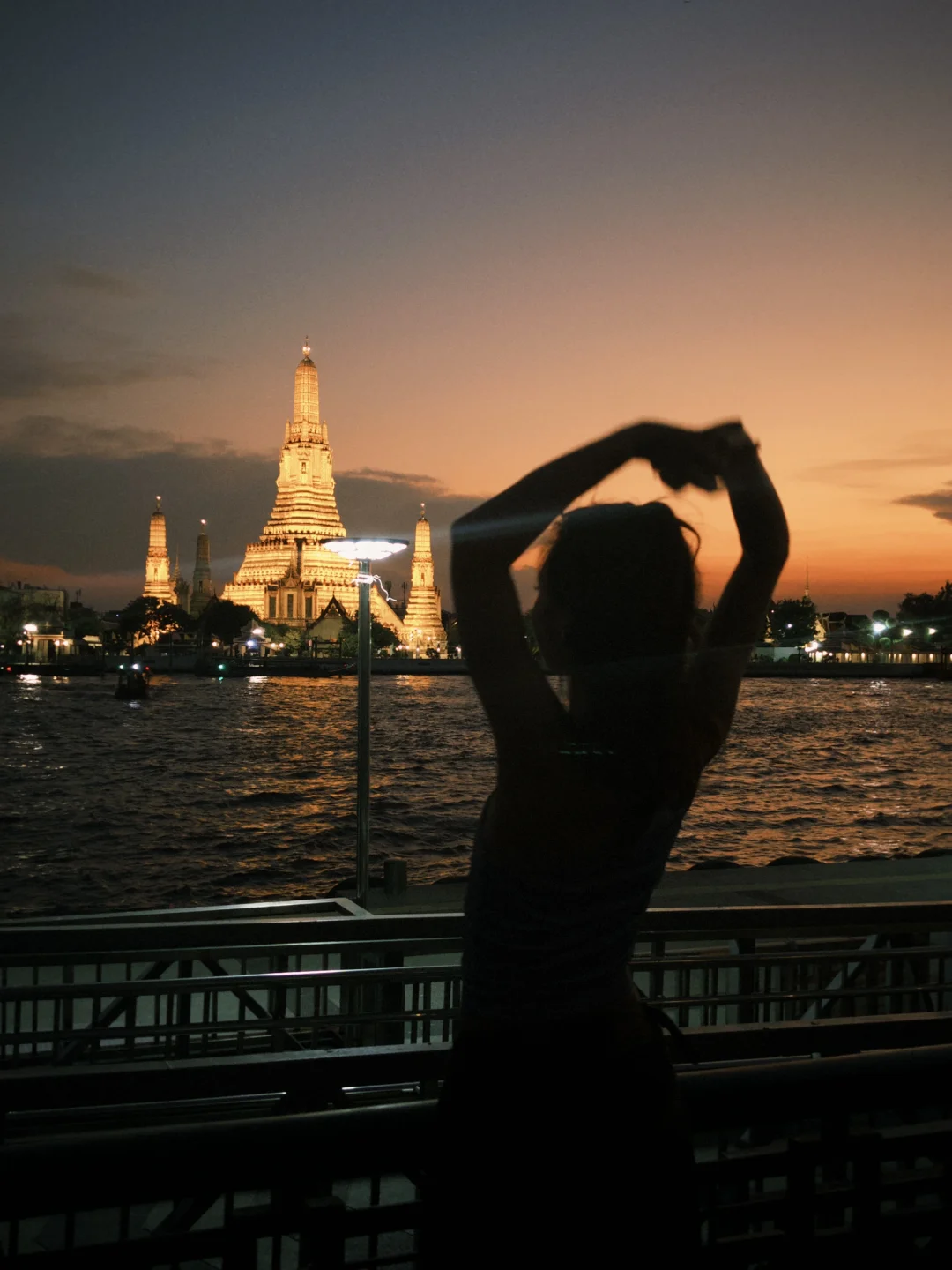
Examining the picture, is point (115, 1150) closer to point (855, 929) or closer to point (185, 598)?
point (855, 929)

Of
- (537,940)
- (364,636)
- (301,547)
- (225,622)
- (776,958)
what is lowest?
(776,958)

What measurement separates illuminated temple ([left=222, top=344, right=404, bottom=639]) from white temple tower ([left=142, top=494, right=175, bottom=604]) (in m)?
27.5

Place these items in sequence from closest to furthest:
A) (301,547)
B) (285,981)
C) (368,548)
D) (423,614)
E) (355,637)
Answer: (285,981)
(368,548)
(355,637)
(301,547)
(423,614)

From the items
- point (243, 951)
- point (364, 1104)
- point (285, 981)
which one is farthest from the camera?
point (243, 951)

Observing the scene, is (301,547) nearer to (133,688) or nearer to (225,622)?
(225,622)

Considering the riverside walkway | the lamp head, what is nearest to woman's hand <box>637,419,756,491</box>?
the riverside walkway

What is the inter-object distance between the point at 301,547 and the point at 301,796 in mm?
101313

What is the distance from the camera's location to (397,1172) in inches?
64.6

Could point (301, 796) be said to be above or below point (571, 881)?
below

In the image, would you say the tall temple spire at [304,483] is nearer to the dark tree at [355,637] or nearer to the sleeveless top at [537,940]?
the dark tree at [355,637]

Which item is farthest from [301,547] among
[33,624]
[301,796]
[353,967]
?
[353,967]

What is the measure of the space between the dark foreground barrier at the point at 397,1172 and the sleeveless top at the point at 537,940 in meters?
0.14

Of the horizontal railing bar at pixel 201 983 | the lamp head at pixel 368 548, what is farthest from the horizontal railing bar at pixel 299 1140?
the lamp head at pixel 368 548

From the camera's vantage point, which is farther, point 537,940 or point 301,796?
point 301,796
